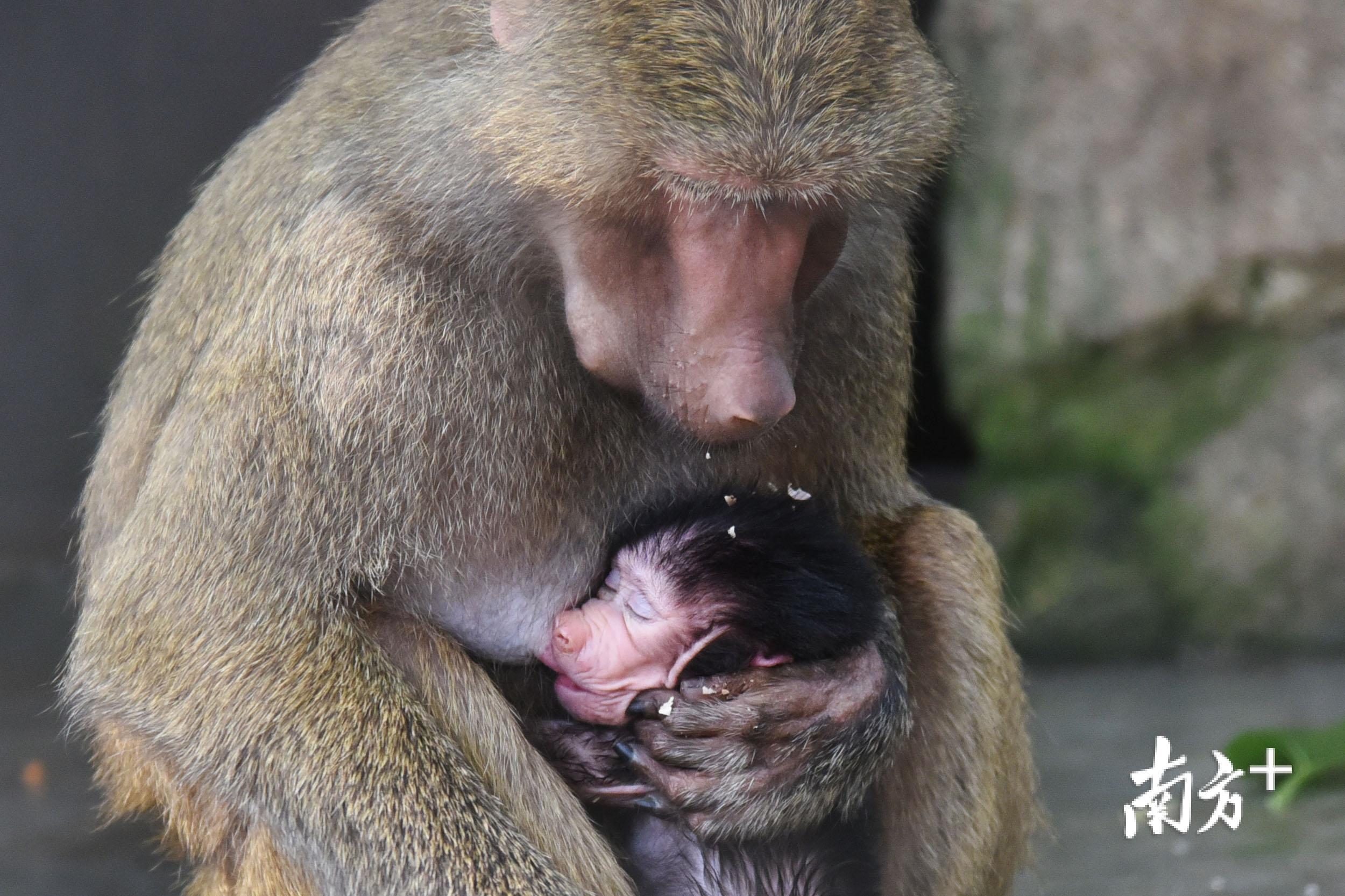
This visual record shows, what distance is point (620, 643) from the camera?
2473 millimetres

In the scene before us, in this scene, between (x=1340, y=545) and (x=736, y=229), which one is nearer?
(x=736, y=229)

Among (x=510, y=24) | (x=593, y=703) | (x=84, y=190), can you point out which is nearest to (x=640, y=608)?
(x=593, y=703)

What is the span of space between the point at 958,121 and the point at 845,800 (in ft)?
3.44

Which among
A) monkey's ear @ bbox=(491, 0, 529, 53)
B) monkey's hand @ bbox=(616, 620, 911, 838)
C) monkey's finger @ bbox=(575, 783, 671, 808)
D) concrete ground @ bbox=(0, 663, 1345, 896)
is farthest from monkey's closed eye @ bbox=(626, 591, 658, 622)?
concrete ground @ bbox=(0, 663, 1345, 896)

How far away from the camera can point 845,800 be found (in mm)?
2531

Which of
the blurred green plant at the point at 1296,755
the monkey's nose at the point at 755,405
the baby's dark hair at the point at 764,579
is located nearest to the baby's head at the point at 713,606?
the baby's dark hair at the point at 764,579

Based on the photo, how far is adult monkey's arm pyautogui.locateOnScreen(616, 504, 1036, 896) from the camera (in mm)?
2416

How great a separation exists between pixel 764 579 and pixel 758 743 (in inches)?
9.6

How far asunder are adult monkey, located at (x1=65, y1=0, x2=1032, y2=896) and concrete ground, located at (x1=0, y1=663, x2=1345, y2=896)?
0.92 meters

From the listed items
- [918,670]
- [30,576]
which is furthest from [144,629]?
[30,576]

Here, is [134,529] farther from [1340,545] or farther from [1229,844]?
[1340,545]

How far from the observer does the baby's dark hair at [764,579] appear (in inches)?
95.8

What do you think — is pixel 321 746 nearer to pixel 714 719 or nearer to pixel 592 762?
pixel 592 762

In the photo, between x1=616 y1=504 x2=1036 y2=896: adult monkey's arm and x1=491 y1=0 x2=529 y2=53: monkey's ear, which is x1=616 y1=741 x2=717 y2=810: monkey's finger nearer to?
x1=616 y1=504 x2=1036 y2=896: adult monkey's arm
